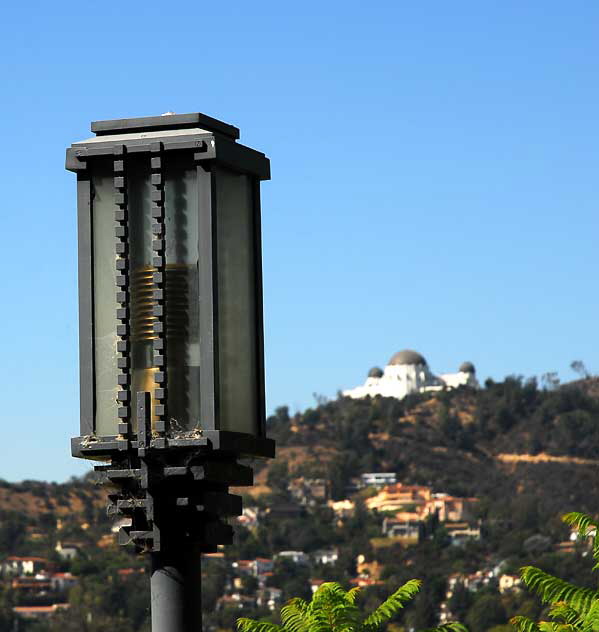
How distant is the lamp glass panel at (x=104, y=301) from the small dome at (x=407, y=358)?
595 ft

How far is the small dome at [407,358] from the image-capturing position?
612 ft

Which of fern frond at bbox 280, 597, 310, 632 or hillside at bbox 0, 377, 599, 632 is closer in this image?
fern frond at bbox 280, 597, 310, 632

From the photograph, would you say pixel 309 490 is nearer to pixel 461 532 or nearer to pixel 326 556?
pixel 326 556

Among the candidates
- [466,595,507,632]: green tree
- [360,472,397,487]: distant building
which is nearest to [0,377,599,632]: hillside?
[466,595,507,632]: green tree

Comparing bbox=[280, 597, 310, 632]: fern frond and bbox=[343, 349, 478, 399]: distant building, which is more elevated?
bbox=[343, 349, 478, 399]: distant building

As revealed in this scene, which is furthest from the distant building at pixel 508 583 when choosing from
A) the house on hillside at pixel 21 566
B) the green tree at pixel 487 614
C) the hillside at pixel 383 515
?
the house on hillside at pixel 21 566

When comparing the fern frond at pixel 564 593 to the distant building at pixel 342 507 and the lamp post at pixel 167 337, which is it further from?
the distant building at pixel 342 507

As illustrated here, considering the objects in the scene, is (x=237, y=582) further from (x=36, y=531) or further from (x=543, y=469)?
(x=543, y=469)

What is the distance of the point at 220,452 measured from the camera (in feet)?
15.2

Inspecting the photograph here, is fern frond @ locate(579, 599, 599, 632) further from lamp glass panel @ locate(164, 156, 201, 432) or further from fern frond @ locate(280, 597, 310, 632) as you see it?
lamp glass panel @ locate(164, 156, 201, 432)

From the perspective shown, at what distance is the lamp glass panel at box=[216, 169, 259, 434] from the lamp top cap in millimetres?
121

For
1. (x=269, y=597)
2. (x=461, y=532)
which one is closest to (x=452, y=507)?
(x=461, y=532)

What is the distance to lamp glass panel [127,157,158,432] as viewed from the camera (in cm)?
473

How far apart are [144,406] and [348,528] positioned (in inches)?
6057
